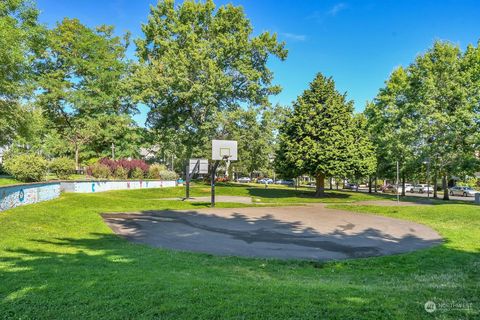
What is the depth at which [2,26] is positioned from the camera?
52.0 ft

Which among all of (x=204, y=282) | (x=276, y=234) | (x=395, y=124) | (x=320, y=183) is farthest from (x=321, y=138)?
(x=204, y=282)

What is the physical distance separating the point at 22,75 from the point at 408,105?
99.6 feet

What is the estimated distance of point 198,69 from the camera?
126ft

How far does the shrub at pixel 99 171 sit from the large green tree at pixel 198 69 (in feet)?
32.4

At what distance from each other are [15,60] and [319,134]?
2259 cm

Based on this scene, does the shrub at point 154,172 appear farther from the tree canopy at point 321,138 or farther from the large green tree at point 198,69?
the tree canopy at point 321,138

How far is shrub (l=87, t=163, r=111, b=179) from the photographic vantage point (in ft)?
99.2

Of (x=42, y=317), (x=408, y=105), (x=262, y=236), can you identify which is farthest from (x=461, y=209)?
(x=42, y=317)

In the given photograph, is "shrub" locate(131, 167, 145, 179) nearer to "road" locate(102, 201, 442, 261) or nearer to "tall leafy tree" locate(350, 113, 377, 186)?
"road" locate(102, 201, 442, 261)

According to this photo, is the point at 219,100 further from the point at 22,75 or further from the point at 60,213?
the point at 60,213

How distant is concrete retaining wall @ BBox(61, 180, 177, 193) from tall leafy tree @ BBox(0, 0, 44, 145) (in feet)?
15.0

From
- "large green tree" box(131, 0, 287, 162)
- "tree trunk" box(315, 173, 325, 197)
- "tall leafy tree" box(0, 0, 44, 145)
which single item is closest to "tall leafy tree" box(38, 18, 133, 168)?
"large green tree" box(131, 0, 287, 162)

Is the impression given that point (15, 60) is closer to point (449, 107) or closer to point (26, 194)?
point (26, 194)

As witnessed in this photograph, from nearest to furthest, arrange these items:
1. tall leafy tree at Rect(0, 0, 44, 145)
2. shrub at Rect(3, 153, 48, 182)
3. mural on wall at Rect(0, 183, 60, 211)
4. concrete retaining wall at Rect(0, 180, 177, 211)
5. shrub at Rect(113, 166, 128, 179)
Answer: mural on wall at Rect(0, 183, 60, 211) < concrete retaining wall at Rect(0, 180, 177, 211) < tall leafy tree at Rect(0, 0, 44, 145) < shrub at Rect(3, 153, 48, 182) < shrub at Rect(113, 166, 128, 179)
